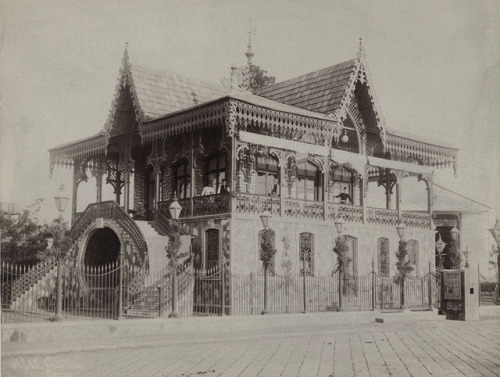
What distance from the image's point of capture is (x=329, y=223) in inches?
1022

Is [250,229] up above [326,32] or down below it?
below

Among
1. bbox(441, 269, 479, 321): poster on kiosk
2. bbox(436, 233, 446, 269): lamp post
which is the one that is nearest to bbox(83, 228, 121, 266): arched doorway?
bbox(441, 269, 479, 321): poster on kiosk

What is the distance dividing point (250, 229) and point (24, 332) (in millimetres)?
10364

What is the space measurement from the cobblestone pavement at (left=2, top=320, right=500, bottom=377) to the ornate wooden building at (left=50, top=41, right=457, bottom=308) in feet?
23.2

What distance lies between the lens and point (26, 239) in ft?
91.7

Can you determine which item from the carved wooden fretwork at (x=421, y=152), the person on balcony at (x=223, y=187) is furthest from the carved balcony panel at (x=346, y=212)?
the person on balcony at (x=223, y=187)

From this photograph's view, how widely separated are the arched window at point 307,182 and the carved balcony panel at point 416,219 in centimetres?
419

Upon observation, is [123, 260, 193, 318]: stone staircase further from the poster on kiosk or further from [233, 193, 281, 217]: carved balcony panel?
the poster on kiosk

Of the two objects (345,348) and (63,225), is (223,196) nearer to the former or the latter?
(63,225)

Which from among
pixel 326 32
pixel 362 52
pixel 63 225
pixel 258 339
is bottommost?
pixel 258 339

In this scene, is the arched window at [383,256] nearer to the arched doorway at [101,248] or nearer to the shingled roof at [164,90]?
the shingled roof at [164,90]

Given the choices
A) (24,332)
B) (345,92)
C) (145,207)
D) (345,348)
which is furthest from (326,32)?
(145,207)

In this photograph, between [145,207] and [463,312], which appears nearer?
[463,312]

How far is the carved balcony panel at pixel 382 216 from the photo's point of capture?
2803 centimetres
